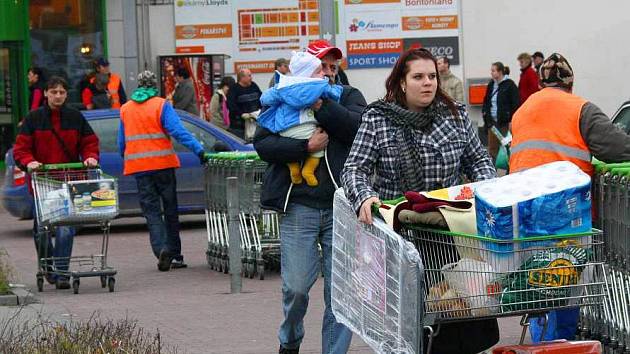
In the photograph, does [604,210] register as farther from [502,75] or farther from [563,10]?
[563,10]

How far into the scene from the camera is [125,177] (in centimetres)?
1706

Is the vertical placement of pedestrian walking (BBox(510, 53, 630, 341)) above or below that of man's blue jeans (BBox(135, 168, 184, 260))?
above

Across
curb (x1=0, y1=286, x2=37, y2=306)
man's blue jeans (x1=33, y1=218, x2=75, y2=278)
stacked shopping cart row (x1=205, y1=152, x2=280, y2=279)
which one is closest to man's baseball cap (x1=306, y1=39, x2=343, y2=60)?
curb (x1=0, y1=286, x2=37, y2=306)

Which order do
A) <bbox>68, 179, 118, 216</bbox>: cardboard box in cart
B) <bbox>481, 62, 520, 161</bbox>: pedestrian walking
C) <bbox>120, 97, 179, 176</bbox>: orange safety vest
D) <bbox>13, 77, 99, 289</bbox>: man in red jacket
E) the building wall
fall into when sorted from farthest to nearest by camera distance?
1. the building wall
2. <bbox>481, 62, 520, 161</bbox>: pedestrian walking
3. <bbox>120, 97, 179, 176</bbox>: orange safety vest
4. <bbox>13, 77, 99, 289</bbox>: man in red jacket
5. <bbox>68, 179, 118, 216</bbox>: cardboard box in cart

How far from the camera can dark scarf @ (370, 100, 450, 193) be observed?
247 inches

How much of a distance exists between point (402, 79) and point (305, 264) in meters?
1.54

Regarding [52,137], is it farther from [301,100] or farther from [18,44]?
[18,44]

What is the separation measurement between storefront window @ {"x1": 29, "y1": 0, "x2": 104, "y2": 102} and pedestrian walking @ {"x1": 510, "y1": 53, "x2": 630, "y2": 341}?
20.1 m

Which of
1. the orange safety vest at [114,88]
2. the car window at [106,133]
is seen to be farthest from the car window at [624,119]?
the orange safety vest at [114,88]

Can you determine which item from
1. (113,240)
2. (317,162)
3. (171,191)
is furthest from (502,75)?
(317,162)

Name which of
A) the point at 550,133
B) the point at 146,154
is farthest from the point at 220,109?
the point at 550,133

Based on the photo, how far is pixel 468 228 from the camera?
549cm

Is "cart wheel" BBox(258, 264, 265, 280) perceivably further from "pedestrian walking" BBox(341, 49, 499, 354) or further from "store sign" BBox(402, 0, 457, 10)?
"store sign" BBox(402, 0, 457, 10)

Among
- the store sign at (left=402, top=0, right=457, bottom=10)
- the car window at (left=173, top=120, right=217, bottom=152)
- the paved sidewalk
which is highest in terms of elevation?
the store sign at (left=402, top=0, right=457, bottom=10)
